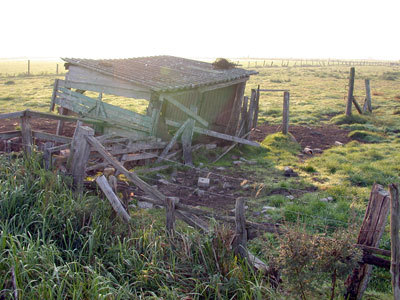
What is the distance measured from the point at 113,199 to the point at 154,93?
538cm

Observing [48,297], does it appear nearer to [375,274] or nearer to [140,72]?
[375,274]

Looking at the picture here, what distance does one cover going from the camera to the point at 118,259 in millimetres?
4516

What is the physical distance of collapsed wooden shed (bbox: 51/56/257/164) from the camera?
10.5m

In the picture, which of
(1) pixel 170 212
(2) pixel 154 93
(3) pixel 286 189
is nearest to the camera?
(1) pixel 170 212

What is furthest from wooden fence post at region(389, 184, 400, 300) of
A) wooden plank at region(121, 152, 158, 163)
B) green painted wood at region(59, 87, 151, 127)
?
green painted wood at region(59, 87, 151, 127)

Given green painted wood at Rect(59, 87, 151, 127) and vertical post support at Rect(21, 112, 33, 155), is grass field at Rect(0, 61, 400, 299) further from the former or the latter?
green painted wood at Rect(59, 87, 151, 127)

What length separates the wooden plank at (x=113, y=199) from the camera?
535 cm

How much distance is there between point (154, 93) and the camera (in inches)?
405

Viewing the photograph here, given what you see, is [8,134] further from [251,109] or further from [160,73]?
[251,109]

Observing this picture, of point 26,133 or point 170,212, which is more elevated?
point 26,133

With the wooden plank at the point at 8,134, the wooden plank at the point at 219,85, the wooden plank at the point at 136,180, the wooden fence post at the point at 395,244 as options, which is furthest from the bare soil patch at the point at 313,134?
the wooden fence post at the point at 395,244

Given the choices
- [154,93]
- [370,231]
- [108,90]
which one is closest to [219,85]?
[154,93]

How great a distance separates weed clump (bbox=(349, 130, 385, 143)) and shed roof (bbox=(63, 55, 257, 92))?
5.11 meters

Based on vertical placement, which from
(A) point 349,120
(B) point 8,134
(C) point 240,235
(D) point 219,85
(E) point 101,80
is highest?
(D) point 219,85
